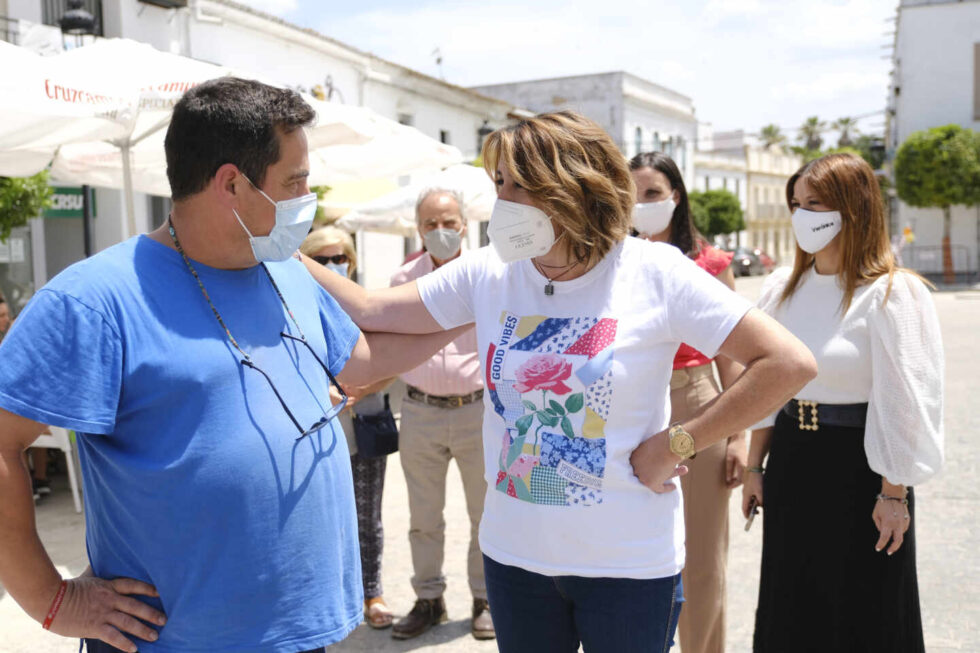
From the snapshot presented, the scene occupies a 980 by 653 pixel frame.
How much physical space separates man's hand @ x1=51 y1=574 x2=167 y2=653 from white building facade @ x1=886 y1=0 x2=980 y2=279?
39.0 m

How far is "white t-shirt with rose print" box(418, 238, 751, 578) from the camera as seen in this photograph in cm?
211

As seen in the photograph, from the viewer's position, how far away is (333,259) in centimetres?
437

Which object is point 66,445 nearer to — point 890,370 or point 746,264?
point 890,370

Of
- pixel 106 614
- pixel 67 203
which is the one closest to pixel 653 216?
pixel 106 614

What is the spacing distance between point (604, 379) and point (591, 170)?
1.67 feet

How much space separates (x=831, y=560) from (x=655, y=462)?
4.61 feet

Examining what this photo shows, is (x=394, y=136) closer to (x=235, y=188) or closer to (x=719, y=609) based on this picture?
(x=719, y=609)

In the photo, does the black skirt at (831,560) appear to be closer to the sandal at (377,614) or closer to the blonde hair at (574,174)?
the blonde hair at (574,174)

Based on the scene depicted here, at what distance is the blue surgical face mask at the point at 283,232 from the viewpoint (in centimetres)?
189

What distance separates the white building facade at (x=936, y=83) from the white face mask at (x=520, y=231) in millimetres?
38197

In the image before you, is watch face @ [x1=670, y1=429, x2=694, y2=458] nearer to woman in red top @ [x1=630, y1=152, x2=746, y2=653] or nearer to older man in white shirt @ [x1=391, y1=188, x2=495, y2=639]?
woman in red top @ [x1=630, y1=152, x2=746, y2=653]

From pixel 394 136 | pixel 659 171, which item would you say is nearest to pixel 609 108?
pixel 394 136

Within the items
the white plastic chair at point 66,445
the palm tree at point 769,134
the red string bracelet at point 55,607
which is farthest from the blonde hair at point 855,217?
the palm tree at point 769,134

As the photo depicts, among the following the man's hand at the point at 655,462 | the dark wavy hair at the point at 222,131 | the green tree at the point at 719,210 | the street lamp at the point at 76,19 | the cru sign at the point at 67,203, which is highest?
the street lamp at the point at 76,19
